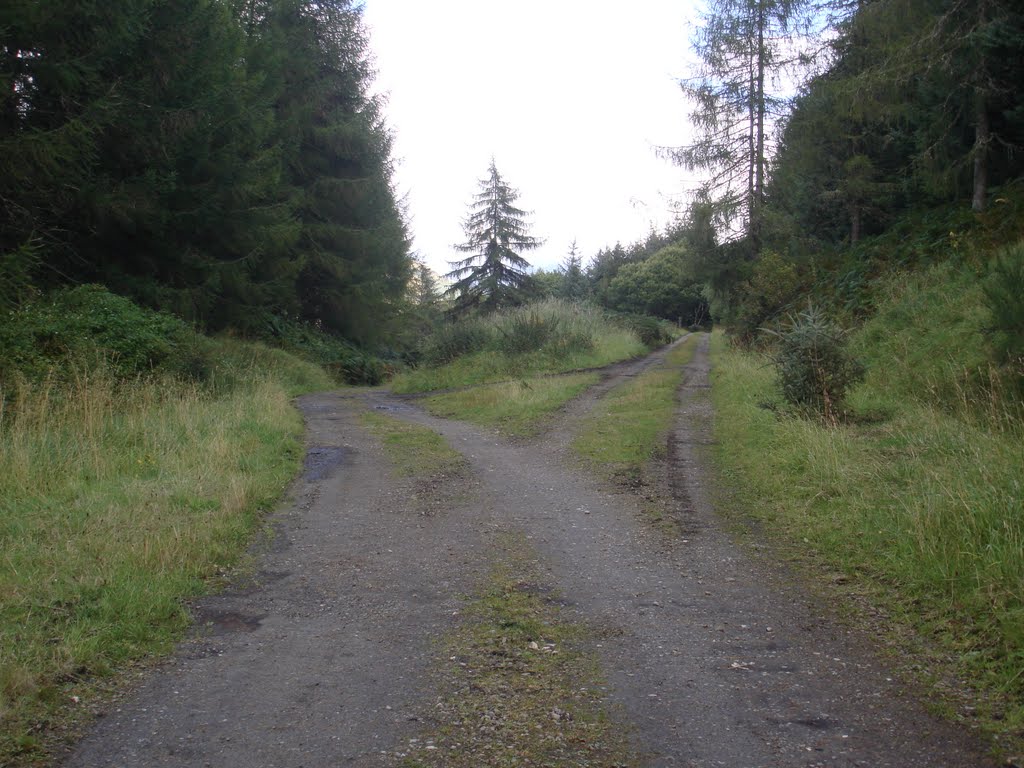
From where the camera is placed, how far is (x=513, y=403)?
564 inches

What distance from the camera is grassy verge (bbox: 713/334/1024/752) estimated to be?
3.58m

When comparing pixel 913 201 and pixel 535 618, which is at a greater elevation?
pixel 913 201

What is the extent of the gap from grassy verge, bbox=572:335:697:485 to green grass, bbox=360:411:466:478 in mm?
1868

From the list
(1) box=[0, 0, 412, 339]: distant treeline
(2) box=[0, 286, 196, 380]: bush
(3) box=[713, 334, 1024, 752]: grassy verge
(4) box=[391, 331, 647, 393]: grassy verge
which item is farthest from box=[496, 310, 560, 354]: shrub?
(3) box=[713, 334, 1024, 752]: grassy verge

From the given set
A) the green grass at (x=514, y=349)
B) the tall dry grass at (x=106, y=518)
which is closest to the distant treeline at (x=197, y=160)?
the tall dry grass at (x=106, y=518)

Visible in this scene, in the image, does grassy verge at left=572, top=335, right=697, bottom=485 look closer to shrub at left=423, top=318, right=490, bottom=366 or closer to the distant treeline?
shrub at left=423, top=318, right=490, bottom=366

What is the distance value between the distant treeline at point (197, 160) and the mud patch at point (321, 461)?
5296mm

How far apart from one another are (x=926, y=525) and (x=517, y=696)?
3.30m

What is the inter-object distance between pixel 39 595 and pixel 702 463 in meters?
7.01

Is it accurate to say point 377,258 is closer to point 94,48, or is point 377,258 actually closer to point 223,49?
point 223,49

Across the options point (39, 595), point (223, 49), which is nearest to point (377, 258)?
point (223, 49)

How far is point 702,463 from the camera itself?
890 cm

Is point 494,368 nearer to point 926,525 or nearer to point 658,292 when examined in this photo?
point 926,525

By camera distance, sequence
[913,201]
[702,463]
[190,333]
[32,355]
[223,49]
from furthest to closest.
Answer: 1. [913,201]
2. [223,49]
3. [190,333]
4. [32,355]
5. [702,463]
